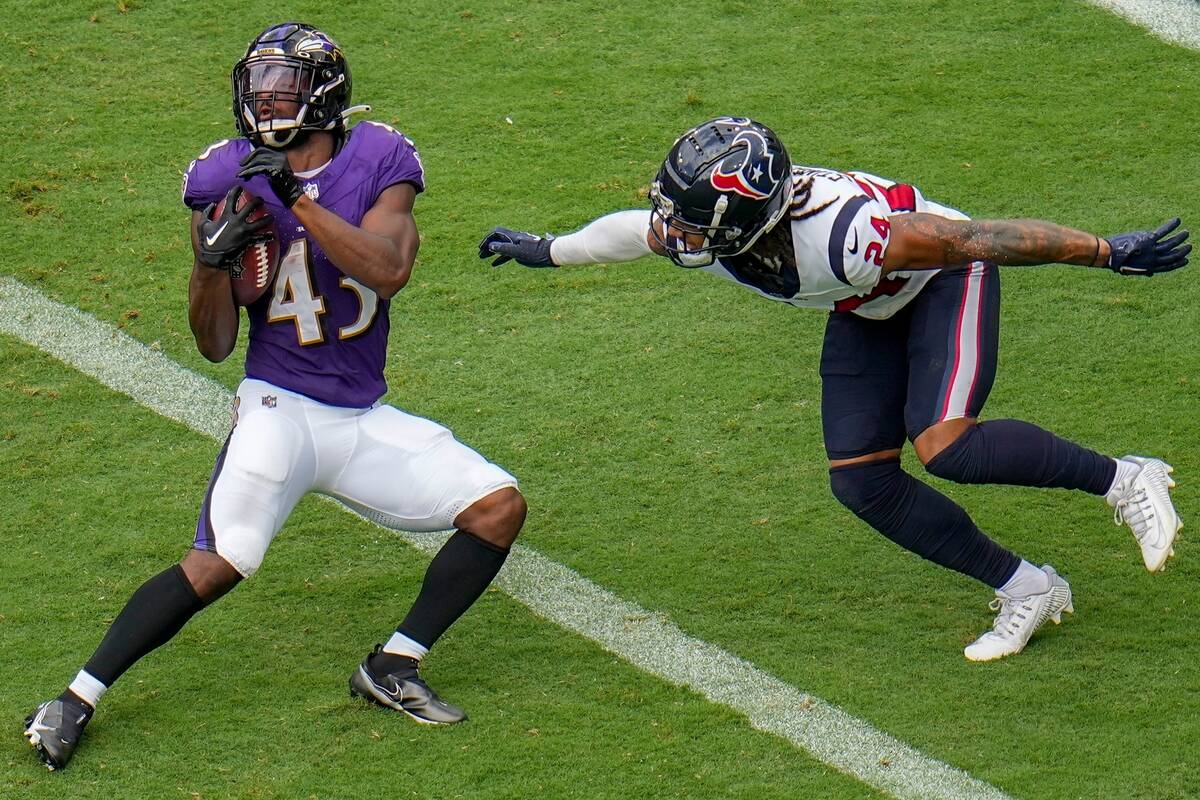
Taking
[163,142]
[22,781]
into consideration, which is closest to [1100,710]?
[22,781]

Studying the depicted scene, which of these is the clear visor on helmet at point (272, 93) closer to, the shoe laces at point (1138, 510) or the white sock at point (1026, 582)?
the white sock at point (1026, 582)

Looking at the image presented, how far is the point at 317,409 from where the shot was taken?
4.07m

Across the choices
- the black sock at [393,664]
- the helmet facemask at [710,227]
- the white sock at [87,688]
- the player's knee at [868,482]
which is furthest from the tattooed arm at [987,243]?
the white sock at [87,688]

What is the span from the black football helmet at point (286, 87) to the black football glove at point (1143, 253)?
78.6 inches

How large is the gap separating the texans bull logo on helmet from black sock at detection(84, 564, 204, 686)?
167 centimetres

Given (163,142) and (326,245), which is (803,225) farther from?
(163,142)

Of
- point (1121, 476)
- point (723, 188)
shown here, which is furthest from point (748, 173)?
point (1121, 476)

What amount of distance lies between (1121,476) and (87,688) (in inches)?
108

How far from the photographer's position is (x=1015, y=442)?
4.01 metres

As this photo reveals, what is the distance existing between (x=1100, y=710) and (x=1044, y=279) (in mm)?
2358

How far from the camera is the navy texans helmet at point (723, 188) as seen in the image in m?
3.78

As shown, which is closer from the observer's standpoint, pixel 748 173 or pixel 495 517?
pixel 748 173

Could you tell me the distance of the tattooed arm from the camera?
12.3 ft

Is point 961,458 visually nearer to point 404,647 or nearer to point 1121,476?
point 1121,476
